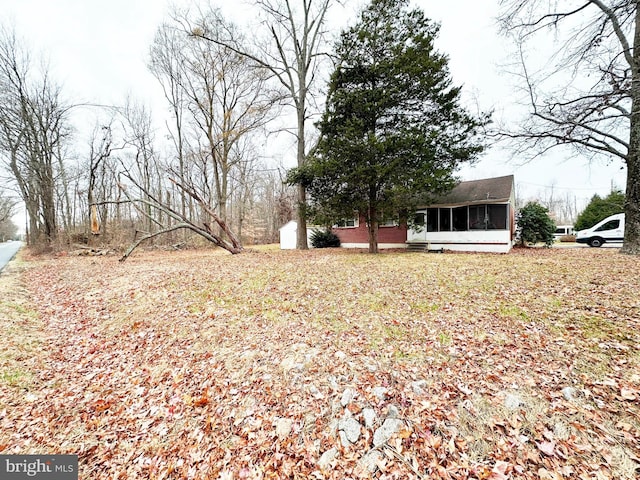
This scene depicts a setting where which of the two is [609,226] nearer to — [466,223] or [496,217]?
[496,217]

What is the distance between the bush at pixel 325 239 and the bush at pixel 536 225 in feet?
36.1

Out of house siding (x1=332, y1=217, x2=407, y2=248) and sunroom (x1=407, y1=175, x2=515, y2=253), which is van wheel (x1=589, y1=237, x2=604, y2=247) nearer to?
sunroom (x1=407, y1=175, x2=515, y2=253)

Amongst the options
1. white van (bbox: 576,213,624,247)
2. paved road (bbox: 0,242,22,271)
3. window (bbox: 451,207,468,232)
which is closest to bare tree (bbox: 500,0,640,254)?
window (bbox: 451,207,468,232)

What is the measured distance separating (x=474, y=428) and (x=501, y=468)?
343 mm

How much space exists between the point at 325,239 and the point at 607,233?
54.2ft

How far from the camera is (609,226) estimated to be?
14.8 m

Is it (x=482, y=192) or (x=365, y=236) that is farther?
(x=365, y=236)

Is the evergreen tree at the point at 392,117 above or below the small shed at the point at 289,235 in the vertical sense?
above

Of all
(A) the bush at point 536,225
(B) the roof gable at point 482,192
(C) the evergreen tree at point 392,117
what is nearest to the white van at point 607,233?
(A) the bush at point 536,225

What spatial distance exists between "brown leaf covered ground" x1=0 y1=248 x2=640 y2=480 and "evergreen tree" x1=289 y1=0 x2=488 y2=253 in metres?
6.00

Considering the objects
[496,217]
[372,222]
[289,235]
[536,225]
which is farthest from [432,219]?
[289,235]

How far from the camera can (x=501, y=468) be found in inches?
81.0

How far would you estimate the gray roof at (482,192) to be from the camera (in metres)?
12.9

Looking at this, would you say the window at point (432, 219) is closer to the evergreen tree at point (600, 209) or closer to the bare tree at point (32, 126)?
the evergreen tree at point (600, 209)
